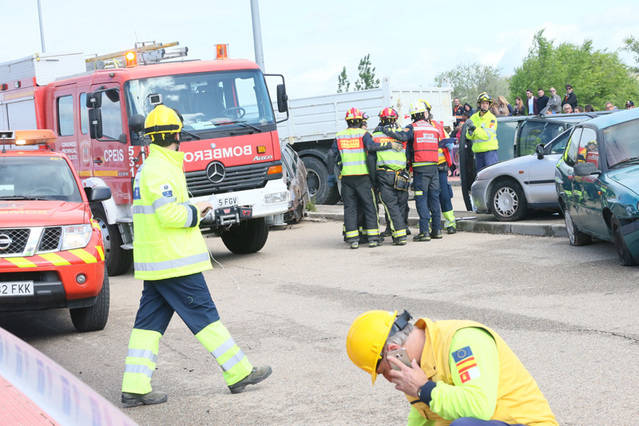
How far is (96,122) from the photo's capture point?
1304 centimetres

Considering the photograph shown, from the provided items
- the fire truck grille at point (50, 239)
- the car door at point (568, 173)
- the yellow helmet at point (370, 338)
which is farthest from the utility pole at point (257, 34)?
the yellow helmet at point (370, 338)

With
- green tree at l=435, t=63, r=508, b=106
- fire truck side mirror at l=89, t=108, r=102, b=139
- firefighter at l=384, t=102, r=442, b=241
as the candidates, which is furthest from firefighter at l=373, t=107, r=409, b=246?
green tree at l=435, t=63, r=508, b=106

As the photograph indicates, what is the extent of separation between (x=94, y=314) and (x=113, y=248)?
176 inches

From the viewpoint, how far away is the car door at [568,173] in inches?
453

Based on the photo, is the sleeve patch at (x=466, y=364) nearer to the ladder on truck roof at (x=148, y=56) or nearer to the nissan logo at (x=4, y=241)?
the nissan logo at (x=4, y=241)

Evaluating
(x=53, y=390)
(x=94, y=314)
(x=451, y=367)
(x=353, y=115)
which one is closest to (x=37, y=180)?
(x=94, y=314)

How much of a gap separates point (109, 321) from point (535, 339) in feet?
14.8

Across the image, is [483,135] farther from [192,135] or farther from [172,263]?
[172,263]

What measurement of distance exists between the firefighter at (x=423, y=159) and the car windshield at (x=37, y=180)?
220 inches

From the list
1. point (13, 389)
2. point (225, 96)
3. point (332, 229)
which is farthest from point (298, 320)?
point (332, 229)

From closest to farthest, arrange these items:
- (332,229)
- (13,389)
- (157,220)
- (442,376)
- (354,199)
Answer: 1. (13,389)
2. (442,376)
3. (157,220)
4. (354,199)
5. (332,229)

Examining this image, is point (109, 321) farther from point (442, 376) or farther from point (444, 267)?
point (442, 376)

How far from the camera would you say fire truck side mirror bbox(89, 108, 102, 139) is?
13.0m

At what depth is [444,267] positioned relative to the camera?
11.4m
